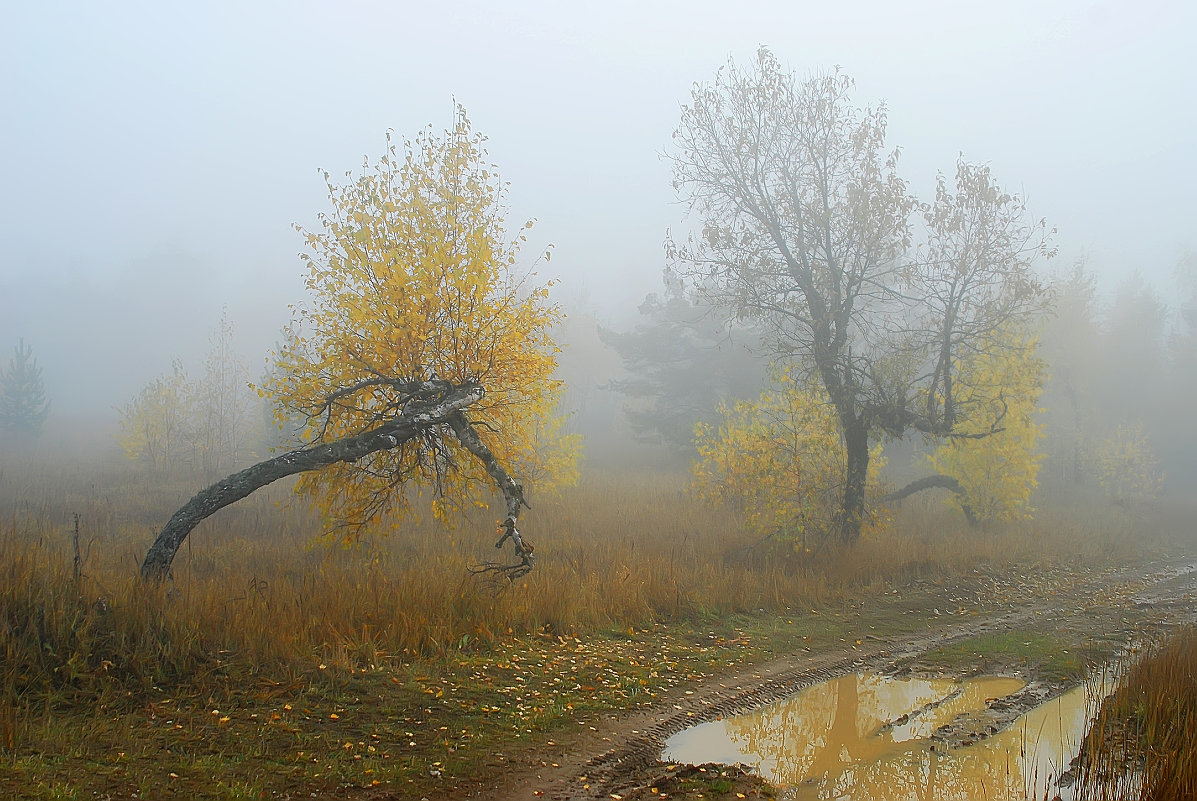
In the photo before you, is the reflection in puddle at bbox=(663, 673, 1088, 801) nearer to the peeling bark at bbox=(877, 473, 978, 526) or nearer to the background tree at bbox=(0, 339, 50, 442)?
the peeling bark at bbox=(877, 473, 978, 526)

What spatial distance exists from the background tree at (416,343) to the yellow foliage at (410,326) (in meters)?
0.02

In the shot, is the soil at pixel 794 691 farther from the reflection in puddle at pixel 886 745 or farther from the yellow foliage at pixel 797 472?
the yellow foliage at pixel 797 472

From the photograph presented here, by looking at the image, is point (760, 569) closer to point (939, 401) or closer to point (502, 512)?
point (939, 401)

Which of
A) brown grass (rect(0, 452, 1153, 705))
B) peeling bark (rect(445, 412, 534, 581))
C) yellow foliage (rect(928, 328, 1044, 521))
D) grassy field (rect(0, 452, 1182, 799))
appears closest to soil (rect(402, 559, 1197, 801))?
grassy field (rect(0, 452, 1182, 799))

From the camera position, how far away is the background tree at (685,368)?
3878 centimetres

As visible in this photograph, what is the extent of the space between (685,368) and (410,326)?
31.0m

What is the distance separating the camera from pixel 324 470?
10883 millimetres

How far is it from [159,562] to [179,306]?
121m

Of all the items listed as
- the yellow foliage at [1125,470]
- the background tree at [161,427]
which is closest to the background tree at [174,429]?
the background tree at [161,427]

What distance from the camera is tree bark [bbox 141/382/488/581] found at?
8.56m

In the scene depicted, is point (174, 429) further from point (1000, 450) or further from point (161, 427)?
point (1000, 450)

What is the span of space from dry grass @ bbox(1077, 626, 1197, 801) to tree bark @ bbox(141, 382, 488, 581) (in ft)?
25.5

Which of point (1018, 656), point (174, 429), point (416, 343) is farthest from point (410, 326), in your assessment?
point (174, 429)

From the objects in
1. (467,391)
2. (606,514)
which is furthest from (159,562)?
(606,514)
